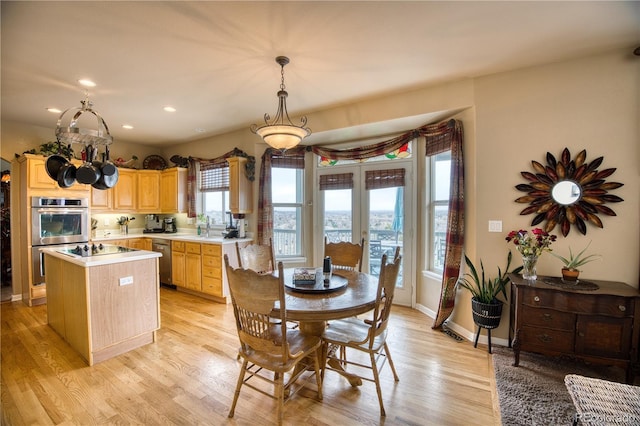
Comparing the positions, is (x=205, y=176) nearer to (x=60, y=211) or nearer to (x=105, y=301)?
(x=60, y=211)

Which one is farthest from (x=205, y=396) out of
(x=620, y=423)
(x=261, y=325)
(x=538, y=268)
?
(x=538, y=268)

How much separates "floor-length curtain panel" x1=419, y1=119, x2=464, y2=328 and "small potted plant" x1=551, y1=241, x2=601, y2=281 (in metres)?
0.83

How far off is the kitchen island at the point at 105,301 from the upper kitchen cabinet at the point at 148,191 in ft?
8.03

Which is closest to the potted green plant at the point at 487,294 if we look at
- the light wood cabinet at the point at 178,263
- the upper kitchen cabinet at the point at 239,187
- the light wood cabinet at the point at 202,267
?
the light wood cabinet at the point at 202,267

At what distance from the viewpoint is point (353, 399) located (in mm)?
2033

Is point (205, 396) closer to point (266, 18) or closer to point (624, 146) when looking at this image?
point (266, 18)

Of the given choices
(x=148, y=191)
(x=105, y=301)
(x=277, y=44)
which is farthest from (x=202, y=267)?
(x=277, y=44)

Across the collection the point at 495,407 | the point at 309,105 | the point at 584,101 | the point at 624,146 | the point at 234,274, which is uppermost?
the point at 309,105

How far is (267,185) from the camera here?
14.2 ft

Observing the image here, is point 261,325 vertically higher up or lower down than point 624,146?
lower down

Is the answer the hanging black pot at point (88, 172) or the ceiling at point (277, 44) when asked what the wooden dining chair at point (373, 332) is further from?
the hanging black pot at point (88, 172)

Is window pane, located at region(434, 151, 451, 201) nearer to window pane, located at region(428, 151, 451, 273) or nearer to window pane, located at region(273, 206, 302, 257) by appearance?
window pane, located at region(428, 151, 451, 273)

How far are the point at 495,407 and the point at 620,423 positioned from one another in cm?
80

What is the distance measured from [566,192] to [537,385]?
1.67 m
